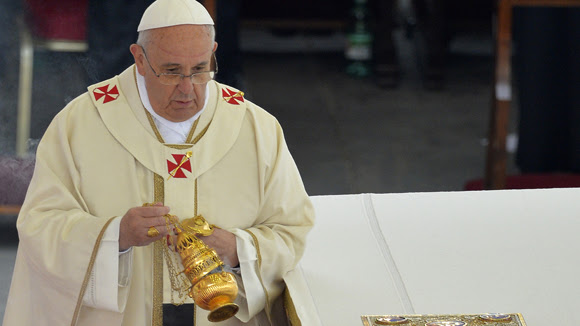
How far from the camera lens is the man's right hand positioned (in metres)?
2.59

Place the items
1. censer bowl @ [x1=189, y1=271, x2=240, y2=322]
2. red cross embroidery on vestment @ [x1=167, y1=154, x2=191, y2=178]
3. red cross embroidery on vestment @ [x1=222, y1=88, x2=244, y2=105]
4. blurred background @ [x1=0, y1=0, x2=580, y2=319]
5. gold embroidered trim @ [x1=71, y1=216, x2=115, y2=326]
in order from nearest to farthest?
1. censer bowl @ [x1=189, y1=271, x2=240, y2=322]
2. gold embroidered trim @ [x1=71, y1=216, x2=115, y2=326]
3. red cross embroidery on vestment @ [x1=167, y1=154, x2=191, y2=178]
4. red cross embroidery on vestment @ [x1=222, y1=88, x2=244, y2=105]
5. blurred background @ [x1=0, y1=0, x2=580, y2=319]

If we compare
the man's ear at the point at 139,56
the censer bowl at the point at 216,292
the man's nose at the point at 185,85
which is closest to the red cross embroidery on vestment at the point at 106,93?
the man's ear at the point at 139,56

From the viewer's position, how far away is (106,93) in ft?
9.45

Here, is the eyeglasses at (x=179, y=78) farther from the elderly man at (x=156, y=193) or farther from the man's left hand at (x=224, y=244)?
the man's left hand at (x=224, y=244)

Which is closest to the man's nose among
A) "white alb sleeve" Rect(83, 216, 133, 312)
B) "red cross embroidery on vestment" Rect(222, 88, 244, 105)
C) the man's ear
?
the man's ear

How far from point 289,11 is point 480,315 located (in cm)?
569

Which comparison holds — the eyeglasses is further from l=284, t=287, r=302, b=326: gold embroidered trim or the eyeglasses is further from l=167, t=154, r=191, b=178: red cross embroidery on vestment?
l=284, t=287, r=302, b=326: gold embroidered trim

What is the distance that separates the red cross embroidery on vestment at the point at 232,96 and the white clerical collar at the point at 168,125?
7 centimetres

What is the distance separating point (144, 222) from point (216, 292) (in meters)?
0.22

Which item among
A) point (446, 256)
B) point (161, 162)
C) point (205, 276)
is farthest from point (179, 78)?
point (446, 256)

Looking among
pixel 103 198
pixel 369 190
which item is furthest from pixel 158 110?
pixel 369 190

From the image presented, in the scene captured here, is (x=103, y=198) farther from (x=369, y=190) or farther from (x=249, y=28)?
(x=249, y=28)

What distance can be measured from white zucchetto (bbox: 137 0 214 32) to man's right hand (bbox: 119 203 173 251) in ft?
1.36

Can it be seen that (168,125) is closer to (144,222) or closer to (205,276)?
(144,222)
